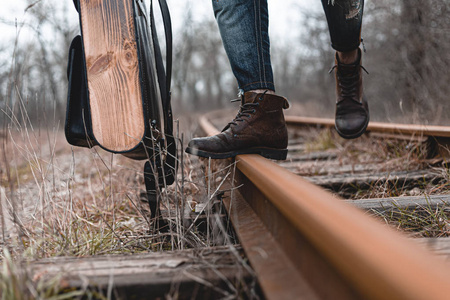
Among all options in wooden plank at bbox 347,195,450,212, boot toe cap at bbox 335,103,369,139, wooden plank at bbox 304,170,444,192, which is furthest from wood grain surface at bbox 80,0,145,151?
boot toe cap at bbox 335,103,369,139

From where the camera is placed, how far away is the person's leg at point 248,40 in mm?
1903

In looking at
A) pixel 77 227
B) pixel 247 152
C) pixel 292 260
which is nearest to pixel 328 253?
pixel 292 260

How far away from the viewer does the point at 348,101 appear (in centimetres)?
268

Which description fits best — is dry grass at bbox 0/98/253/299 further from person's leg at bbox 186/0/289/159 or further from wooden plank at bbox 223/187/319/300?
person's leg at bbox 186/0/289/159

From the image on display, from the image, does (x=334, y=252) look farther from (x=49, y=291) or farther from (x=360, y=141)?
(x=360, y=141)

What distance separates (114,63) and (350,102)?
5.76 ft

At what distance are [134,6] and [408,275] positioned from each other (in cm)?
147

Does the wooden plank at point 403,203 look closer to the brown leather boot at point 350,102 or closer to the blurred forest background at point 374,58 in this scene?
the brown leather boot at point 350,102

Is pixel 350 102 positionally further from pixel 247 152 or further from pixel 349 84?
pixel 247 152

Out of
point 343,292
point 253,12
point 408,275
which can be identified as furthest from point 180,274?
point 253,12

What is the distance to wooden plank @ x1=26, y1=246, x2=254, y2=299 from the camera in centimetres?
88

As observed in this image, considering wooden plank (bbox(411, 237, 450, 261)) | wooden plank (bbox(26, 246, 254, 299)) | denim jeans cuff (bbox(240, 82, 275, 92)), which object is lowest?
wooden plank (bbox(411, 237, 450, 261))

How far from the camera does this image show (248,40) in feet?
6.30

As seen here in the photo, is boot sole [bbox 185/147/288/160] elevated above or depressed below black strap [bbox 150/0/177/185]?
below
